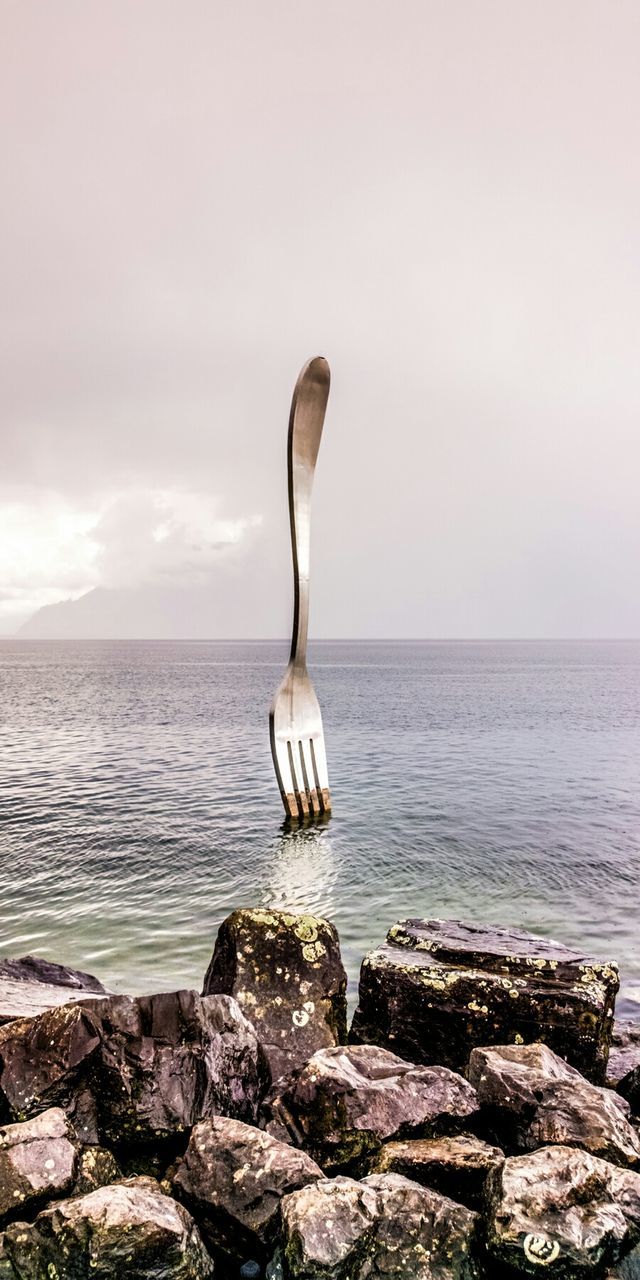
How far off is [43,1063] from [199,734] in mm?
39968

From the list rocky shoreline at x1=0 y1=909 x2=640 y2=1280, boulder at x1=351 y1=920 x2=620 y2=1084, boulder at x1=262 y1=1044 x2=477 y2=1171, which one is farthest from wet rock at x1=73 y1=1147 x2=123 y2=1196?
boulder at x1=351 y1=920 x2=620 y2=1084

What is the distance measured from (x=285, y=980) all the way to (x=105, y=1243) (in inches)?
103

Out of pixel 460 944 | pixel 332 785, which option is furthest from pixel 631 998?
pixel 332 785

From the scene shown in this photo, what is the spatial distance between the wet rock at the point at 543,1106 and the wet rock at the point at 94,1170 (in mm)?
2280

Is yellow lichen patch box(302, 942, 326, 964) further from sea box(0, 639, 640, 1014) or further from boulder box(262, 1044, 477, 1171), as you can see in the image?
sea box(0, 639, 640, 1014)

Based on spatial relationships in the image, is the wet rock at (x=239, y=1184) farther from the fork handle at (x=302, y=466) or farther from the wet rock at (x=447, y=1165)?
the fork handle at (x=302, y=466)

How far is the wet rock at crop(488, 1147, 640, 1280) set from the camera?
3.71 m

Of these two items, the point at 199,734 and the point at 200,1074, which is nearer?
the point at 200,1074

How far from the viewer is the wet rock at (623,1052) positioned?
21.4 feet

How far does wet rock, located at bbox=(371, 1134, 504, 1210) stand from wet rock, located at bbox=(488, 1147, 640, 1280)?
285 millimetres

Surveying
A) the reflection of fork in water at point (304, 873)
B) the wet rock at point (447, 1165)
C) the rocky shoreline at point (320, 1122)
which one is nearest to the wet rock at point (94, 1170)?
the rocky shoreline at point (320, 1122)

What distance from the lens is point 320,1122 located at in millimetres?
4832

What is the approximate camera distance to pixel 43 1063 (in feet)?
15.9

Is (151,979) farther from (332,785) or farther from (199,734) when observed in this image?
(199,734)
